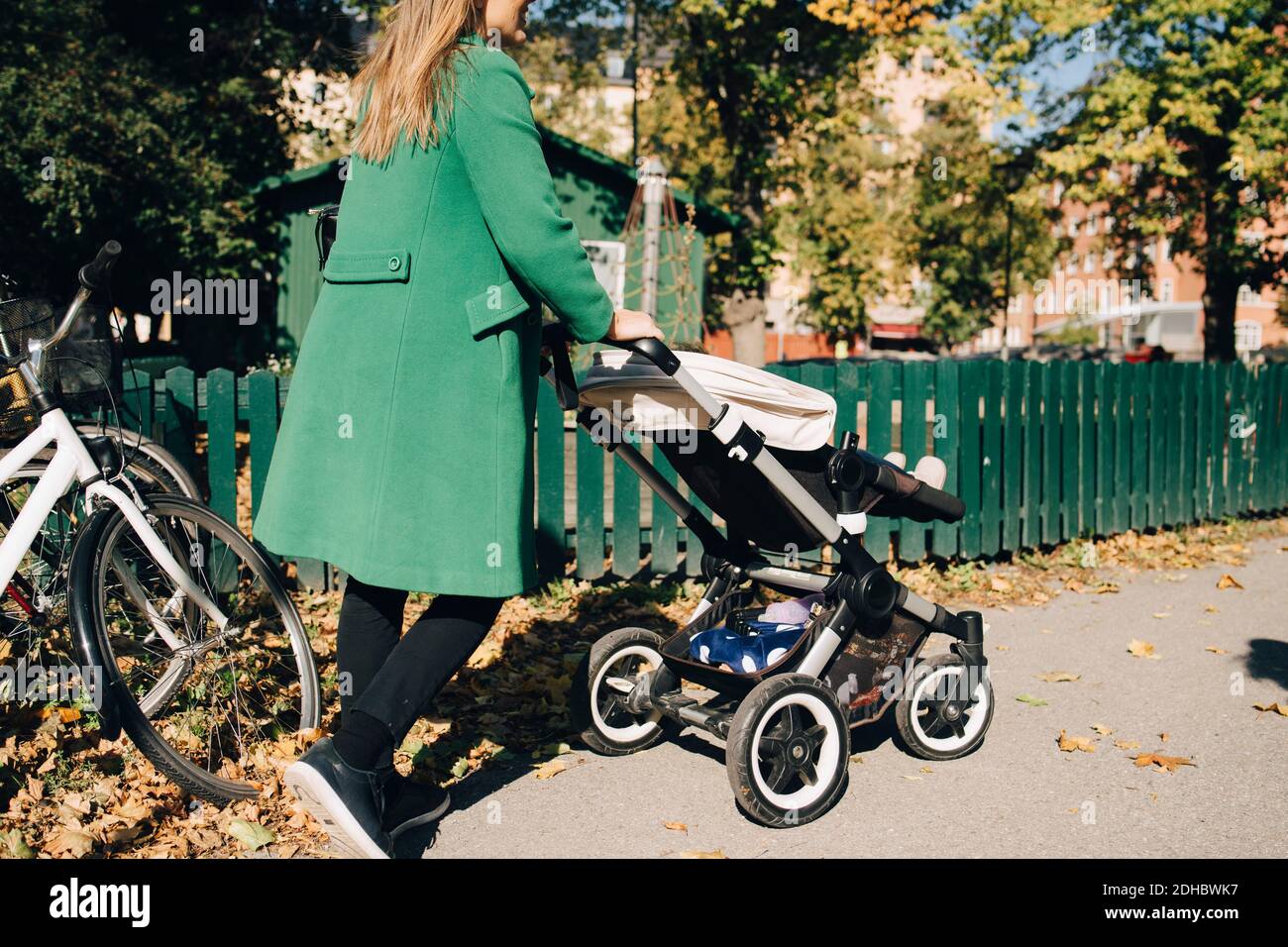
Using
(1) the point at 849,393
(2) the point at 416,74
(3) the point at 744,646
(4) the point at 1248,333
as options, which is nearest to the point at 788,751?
(3) the point at 744,646

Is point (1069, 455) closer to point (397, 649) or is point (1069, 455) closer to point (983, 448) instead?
point (983, 448)

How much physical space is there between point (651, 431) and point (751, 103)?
1989cm

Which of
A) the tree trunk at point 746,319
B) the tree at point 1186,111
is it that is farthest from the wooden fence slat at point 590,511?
the tree trunk at point 746,319

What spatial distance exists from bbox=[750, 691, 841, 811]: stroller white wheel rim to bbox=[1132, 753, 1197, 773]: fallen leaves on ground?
49.8 inches

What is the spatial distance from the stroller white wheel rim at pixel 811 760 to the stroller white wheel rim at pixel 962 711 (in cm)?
53

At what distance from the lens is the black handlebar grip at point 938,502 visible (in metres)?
3.73

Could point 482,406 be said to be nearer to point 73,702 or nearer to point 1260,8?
point 73,702

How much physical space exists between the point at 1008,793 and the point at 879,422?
3.39m

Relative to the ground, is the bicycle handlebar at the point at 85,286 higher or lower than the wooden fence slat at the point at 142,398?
higher

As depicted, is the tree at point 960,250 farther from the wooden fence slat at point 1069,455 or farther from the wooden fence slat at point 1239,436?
the wooden fence slat at point 1069,455

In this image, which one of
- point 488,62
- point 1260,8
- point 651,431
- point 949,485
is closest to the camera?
point 488,62
